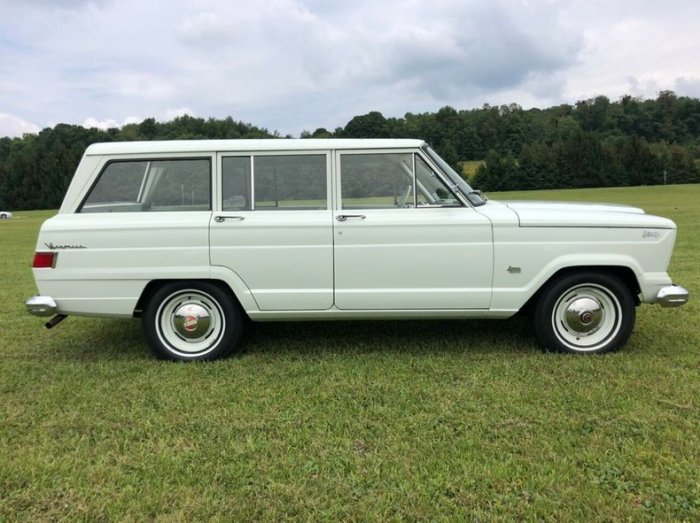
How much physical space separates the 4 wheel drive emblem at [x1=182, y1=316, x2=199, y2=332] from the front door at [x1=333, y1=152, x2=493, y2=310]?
1.23m

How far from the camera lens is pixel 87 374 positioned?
4684mm

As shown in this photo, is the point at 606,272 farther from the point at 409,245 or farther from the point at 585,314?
the point at 409,245

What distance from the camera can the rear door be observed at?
4727mm

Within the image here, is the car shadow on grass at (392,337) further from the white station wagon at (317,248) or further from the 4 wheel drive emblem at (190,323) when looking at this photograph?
the 4 wheel drive emblem at (190,323)

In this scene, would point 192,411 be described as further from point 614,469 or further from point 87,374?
point 614,469

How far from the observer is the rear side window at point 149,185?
4.90 m

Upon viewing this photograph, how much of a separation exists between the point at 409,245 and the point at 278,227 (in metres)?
1.08

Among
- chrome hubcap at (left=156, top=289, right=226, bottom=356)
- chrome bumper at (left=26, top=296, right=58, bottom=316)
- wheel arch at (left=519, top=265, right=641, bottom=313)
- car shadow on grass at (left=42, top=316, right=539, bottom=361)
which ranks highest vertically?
wheel arch at (left=519, top=265, right=641, bottom=313)

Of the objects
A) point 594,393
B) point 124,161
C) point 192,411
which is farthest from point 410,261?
point 124,161

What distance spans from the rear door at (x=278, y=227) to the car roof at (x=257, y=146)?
0.06 m

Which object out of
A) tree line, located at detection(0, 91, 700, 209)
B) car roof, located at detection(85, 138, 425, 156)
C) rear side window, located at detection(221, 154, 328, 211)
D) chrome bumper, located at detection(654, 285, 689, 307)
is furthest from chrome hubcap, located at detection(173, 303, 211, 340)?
tree line, located at detection(0, 91, 700, 209)

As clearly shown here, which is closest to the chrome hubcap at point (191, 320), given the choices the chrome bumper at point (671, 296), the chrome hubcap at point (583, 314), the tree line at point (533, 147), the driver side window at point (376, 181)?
the driver side window at point (376, 181)

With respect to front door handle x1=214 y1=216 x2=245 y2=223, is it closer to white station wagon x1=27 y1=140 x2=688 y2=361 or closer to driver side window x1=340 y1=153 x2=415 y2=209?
white station wagon x1=27 y1=140 x2=688 y2=361

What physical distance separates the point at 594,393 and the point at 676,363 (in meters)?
1.11
